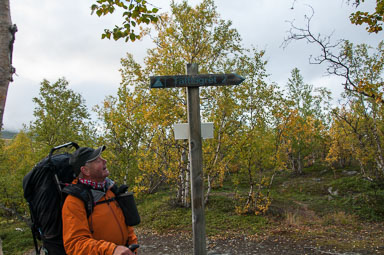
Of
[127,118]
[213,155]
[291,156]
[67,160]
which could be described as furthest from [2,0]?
[291,156]

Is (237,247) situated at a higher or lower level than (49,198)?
lower

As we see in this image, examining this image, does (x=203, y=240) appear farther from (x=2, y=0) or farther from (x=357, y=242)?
(x=357, y=242)

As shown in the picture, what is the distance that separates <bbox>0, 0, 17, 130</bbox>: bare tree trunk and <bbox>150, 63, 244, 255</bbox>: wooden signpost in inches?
106

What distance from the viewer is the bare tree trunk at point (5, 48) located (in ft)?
6.37

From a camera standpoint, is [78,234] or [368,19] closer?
[78,234]

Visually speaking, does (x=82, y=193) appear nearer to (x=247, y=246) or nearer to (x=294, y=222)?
(x=247, y=246)

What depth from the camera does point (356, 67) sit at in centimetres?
1377

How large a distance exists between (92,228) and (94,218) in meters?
0.08

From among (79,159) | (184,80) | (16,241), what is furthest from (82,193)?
(16,241)

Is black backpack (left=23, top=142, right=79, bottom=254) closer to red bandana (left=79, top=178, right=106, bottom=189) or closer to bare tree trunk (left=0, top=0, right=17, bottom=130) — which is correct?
red bandana (left=79, top=178, right=106, bottom=189)

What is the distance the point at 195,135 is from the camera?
15.3 ft

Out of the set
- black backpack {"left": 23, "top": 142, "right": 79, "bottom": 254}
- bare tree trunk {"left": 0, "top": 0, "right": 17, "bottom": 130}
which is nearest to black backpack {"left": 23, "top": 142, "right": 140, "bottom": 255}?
black backpack {"left": 23, "top": 142, "right": 79, "bottom": 254}

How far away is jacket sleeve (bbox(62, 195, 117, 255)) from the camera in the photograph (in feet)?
6.54

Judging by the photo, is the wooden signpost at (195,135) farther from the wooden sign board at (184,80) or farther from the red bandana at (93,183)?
the red bandana at (93,183)
